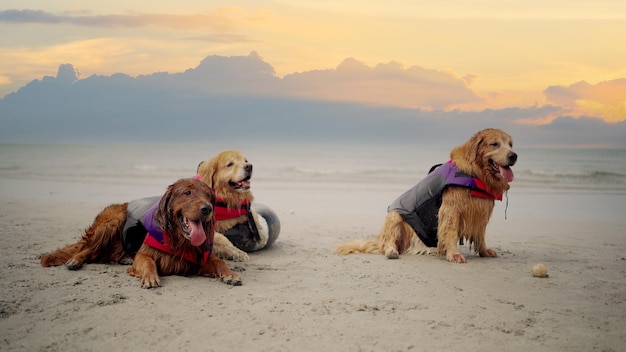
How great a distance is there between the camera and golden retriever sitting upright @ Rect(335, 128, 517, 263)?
22.1 ft

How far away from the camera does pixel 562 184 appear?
2052 centimetres

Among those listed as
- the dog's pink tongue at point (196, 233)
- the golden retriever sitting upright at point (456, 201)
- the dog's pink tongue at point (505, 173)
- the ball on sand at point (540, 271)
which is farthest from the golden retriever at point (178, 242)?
the dog's pink tongue at point (505, 173)

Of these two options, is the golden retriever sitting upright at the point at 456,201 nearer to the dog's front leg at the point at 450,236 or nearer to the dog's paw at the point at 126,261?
the dog's front leg at the point at 450,236

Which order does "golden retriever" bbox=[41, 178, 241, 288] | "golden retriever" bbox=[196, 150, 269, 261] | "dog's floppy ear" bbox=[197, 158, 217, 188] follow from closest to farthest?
"golden retriever" bbox=[41, 178, 241, 288] < "golden retriever" bbox=[196, 150, 269, 261] < "dog's floppy ear" bbox=[197, 158, 217, 188]

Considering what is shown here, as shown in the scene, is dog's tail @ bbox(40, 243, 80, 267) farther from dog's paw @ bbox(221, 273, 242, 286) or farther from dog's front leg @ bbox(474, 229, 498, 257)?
dog's front leg @ bbox(474, 229, 498, 257)

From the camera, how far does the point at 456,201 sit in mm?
6809

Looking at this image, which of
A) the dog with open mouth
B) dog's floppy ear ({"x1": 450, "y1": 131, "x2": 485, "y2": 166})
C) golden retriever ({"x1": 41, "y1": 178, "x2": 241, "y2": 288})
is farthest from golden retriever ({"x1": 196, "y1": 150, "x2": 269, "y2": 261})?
dog's floppy ear ({"x1": 450, "y1": 131, "x2": 485, "y2": 166})

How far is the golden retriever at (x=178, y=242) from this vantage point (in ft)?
17.3

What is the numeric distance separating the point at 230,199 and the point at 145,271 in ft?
6.07

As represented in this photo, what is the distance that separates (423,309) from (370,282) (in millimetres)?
1020

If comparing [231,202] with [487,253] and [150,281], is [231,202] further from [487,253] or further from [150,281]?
[487,253]

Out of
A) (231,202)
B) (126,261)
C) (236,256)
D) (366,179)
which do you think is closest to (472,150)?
(231,202)

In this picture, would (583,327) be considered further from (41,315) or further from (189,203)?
(41,315)

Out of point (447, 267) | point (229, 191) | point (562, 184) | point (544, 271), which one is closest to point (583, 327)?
point (544, 271)
